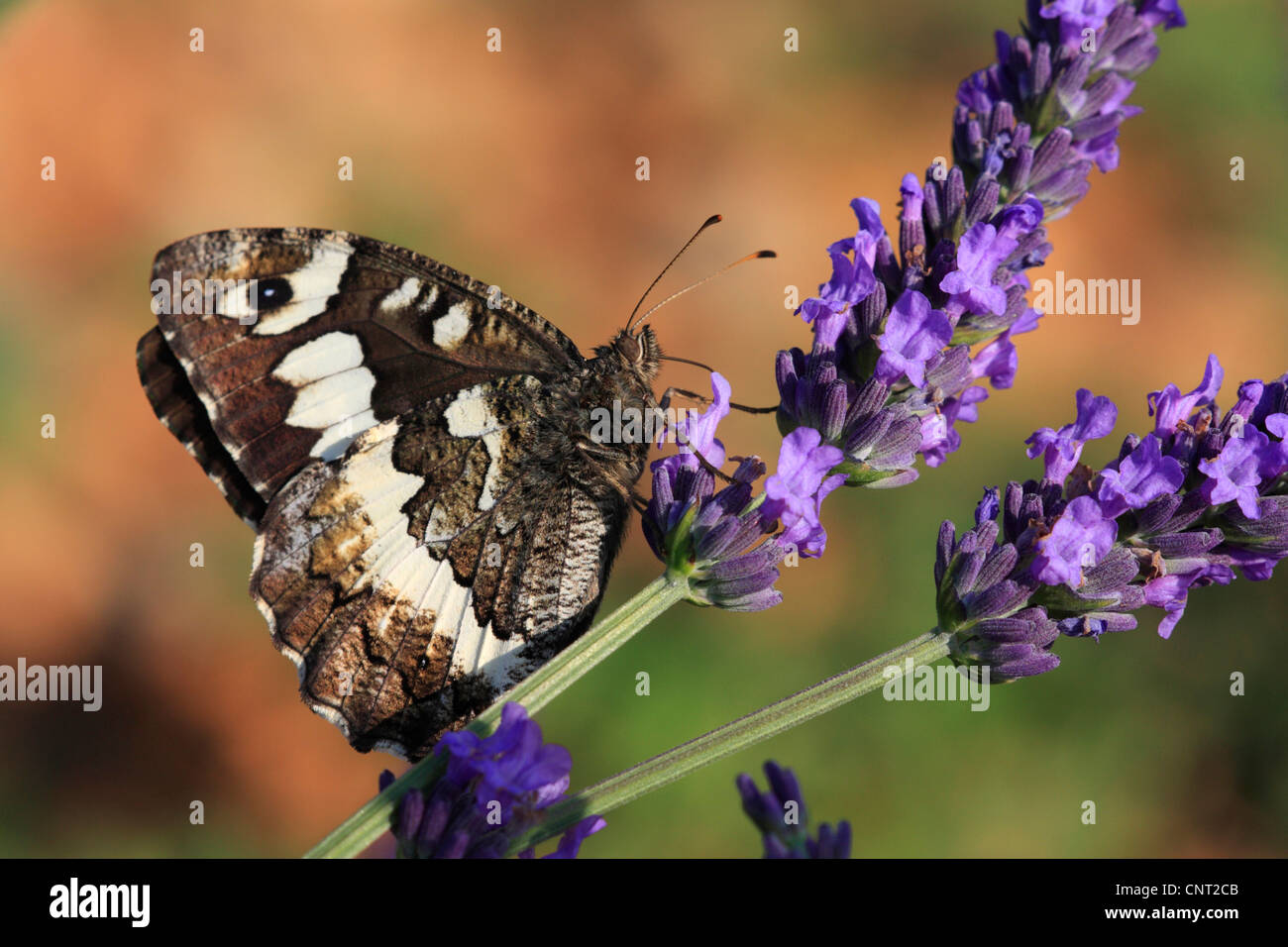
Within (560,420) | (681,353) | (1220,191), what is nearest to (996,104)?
(560,420)

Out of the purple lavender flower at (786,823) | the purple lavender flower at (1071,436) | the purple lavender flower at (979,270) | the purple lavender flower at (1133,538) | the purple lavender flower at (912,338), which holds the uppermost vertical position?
the purple lavender flower at (979,270)

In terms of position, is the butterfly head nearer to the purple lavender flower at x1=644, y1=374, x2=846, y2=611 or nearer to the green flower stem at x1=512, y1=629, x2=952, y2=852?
the purple lavender flower at x1=644, y1=374, x2=846, y2=611

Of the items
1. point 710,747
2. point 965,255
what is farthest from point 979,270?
point 710,747

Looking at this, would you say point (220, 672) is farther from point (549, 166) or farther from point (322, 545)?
point (549, 166)

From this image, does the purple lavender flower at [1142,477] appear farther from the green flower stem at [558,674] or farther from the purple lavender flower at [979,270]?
the green flower stem at [558,674]

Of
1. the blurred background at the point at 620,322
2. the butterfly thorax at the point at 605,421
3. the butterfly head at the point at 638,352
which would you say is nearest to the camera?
the butterfly thorax at the point at 605,421

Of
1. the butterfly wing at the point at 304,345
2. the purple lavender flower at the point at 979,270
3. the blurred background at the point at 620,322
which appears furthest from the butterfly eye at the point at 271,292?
the purple lavender flower at the point at 979,270

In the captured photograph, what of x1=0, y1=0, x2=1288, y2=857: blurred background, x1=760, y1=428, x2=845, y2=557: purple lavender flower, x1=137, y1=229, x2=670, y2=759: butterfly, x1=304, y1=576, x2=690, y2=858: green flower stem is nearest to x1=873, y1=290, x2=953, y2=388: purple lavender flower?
x1=760, y1=428, x2=845, y2=557: purple lavender flower

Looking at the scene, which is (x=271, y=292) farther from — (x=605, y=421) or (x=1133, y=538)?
(x=1133, y=538)
